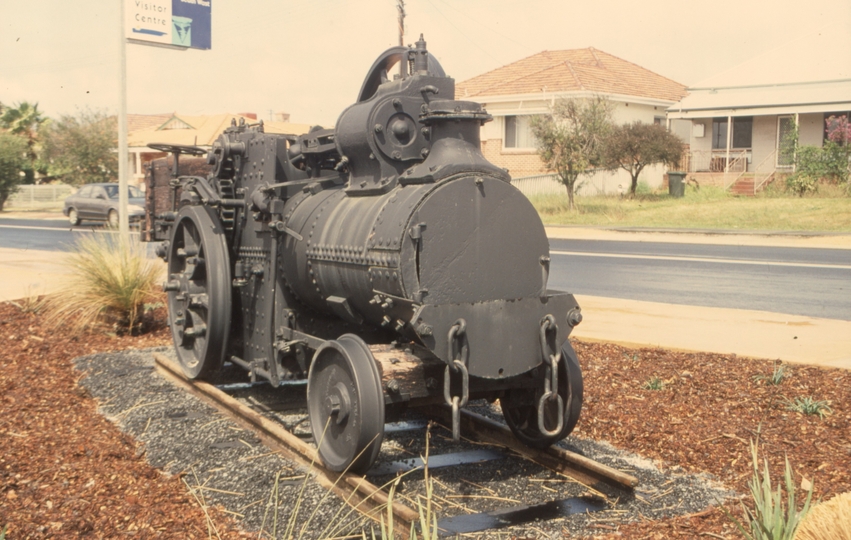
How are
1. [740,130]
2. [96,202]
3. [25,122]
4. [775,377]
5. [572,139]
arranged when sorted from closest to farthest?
[775,377] → [572,139] → [96,202] → [740,130] → [25,122]

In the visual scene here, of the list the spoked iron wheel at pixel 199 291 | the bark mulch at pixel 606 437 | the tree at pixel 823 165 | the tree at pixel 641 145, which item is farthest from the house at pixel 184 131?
the bark mulch at pixel 606 437

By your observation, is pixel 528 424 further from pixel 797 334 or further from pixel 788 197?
pixel 788 197

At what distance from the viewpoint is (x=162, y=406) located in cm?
661

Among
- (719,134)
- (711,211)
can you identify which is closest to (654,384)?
(711,211)

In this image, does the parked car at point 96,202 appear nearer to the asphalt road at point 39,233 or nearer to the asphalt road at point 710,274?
the asphalt road at point 39,233

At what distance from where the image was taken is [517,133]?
3697 centimetres

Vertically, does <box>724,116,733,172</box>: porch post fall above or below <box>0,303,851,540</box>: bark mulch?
above

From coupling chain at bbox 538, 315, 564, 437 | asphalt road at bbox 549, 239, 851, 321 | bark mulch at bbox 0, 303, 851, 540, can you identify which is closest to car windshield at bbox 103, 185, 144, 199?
asphalt road at bbox 549, 239, 851, 321

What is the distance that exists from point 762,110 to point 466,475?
3292 cm

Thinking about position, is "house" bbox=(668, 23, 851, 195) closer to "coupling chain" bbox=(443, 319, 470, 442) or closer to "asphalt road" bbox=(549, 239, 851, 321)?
"asphalt road" bbox=(549, 239, 851, 321)

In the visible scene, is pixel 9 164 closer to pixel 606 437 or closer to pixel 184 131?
pixel 184 131

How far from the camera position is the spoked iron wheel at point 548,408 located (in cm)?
492

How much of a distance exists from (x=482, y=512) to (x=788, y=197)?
2689cm

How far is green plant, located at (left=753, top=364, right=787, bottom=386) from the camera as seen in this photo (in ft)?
21.5
